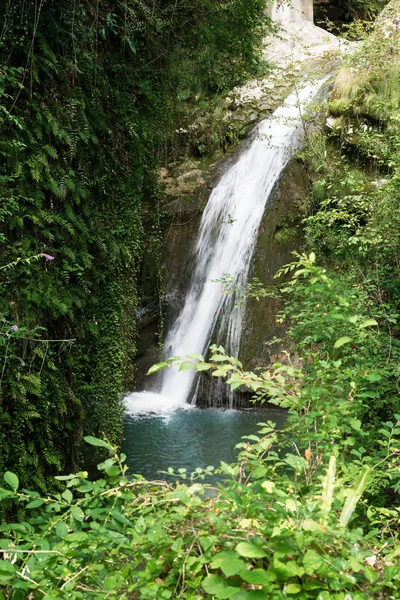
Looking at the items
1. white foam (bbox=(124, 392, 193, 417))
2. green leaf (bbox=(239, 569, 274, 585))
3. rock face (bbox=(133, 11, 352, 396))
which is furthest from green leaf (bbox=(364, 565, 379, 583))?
Result: rock face (bbox=(133, 11, 352, 396))

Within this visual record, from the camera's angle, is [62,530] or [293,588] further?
[62,530]

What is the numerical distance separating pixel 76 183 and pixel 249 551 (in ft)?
15.0

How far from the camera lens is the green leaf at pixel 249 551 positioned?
1227 mm

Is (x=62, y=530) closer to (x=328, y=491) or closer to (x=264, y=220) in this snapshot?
(x=328, y=491)

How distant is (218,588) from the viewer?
4.08 ft

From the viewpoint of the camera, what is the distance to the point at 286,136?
1144 cm

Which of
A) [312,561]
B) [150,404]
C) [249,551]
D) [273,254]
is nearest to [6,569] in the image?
[249,551]

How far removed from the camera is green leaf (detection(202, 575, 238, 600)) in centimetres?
121

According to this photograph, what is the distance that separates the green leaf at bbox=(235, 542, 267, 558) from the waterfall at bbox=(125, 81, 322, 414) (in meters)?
8.48

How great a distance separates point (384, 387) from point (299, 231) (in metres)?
6.89

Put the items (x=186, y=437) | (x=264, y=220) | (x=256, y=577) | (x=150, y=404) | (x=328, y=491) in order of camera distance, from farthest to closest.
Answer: (x=264, y=220) → (x=150, y=404) → (x=186, y=437) → (x=328, y=491) → (x=256, y=577)

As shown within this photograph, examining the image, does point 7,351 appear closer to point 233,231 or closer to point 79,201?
point 79,201

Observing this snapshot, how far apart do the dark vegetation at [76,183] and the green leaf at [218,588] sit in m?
2.74

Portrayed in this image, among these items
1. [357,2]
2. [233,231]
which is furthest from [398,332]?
[357,2]
